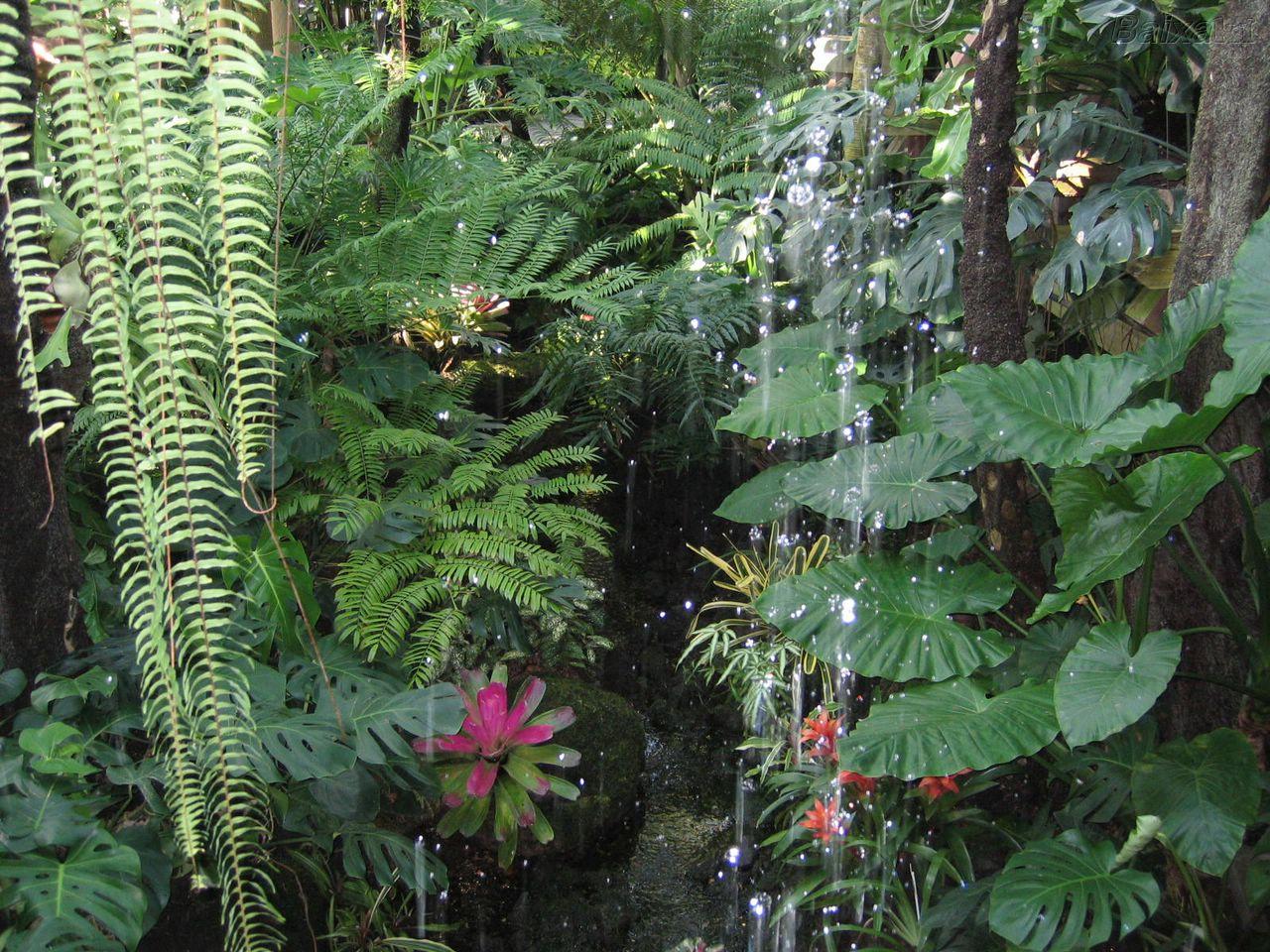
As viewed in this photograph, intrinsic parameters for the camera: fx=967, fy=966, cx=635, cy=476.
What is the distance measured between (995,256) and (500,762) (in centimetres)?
168

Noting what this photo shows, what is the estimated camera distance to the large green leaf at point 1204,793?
4.90 feet

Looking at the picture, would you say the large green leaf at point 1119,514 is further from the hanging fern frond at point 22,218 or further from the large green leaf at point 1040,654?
the hanging fern frond at point 22,218

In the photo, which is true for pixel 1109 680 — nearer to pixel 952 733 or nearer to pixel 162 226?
pixel 952 733

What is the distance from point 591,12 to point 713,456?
2.25m

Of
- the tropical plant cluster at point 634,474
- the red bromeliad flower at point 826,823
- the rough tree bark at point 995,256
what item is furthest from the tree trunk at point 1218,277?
the red bromeliad flower at point 826,823

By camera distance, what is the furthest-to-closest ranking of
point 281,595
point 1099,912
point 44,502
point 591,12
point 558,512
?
1. point 591,12
2. point 558,512
3. point 281,595
4. point 44,502
5. point 1099,912

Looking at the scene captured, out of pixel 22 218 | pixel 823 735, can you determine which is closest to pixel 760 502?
pixel 823 735

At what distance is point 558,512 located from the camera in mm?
2613

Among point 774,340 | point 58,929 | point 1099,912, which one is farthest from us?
point 774,340

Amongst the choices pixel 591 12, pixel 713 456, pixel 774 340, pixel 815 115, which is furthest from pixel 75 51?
pixel 591 12

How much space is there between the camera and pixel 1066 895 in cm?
159

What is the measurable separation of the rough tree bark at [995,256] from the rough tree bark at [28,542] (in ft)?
6.06

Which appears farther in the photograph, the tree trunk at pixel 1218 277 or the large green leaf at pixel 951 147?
the large green leaf at pixel 951 147

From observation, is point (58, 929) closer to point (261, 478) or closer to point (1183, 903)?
point (261, 478)
